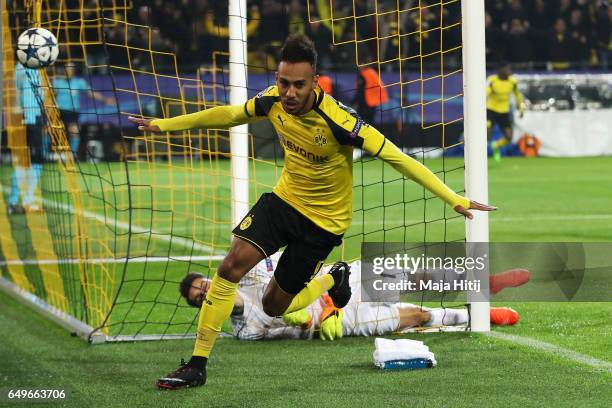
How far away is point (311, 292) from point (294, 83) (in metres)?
1.56

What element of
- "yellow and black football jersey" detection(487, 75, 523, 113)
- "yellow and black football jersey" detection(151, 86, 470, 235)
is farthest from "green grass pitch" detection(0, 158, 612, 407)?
"yellow and black football jersey" detection(487, 75, 523, 113)

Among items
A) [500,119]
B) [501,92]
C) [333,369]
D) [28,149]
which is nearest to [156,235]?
[28,149]

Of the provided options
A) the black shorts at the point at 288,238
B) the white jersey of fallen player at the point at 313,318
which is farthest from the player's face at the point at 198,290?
the black shorts at the point at 288,238

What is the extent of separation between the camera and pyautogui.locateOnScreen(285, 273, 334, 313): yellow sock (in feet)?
21.9

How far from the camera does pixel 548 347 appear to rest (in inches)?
268

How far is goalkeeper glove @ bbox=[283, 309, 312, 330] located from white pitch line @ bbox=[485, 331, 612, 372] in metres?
1.18

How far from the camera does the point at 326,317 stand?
737 centimetres

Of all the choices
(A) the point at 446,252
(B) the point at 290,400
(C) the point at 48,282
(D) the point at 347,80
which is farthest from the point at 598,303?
(D) the point at 347,80

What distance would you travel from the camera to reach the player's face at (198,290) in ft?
24.4

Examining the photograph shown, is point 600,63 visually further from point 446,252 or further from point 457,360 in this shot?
point 457,360

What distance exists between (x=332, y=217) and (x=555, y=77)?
19.1 metres

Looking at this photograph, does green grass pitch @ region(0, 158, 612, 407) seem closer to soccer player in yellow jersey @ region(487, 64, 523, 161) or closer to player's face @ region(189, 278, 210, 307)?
player's face @ region(189, 278, 210, 307)

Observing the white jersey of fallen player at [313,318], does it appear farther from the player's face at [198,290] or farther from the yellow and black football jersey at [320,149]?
the yellow and black football jersey at [320,149]

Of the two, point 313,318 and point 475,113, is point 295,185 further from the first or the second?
point 475,113
